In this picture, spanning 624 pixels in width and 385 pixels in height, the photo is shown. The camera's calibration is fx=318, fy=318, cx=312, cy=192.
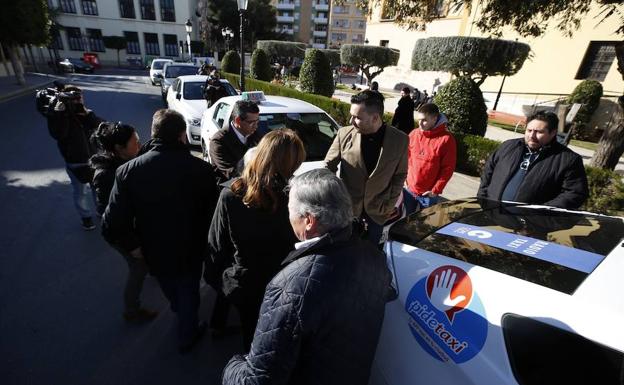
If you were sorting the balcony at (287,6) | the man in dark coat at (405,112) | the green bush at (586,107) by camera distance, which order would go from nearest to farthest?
the man in dark coat at (405,112) < the green bush at (586,107) < the balcony at (287,6)

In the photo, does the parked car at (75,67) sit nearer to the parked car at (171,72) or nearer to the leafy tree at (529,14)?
the parked car at (171,72)

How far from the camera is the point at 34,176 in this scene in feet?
19.2

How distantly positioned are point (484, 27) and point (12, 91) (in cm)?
2067

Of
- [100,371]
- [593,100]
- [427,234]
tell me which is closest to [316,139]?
[427,234]

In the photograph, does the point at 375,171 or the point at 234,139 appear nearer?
the point at 375,171

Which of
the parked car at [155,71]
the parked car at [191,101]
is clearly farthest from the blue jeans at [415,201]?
the parked car at [155,71]

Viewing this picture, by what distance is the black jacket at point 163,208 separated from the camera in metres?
2.04

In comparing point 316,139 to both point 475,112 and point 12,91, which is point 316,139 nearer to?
point 475,112

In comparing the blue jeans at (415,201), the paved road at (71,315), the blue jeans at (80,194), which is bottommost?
the paved road at (71,315)

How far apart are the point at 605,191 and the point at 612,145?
125 cm

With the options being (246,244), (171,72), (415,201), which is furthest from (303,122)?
(171,72)

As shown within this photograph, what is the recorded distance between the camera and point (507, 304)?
4.39 ft

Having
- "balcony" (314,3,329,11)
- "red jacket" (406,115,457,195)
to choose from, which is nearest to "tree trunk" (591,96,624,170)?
"red jacket" (406,115,457,195)

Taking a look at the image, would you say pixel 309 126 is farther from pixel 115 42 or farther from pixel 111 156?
pixel 115 42
